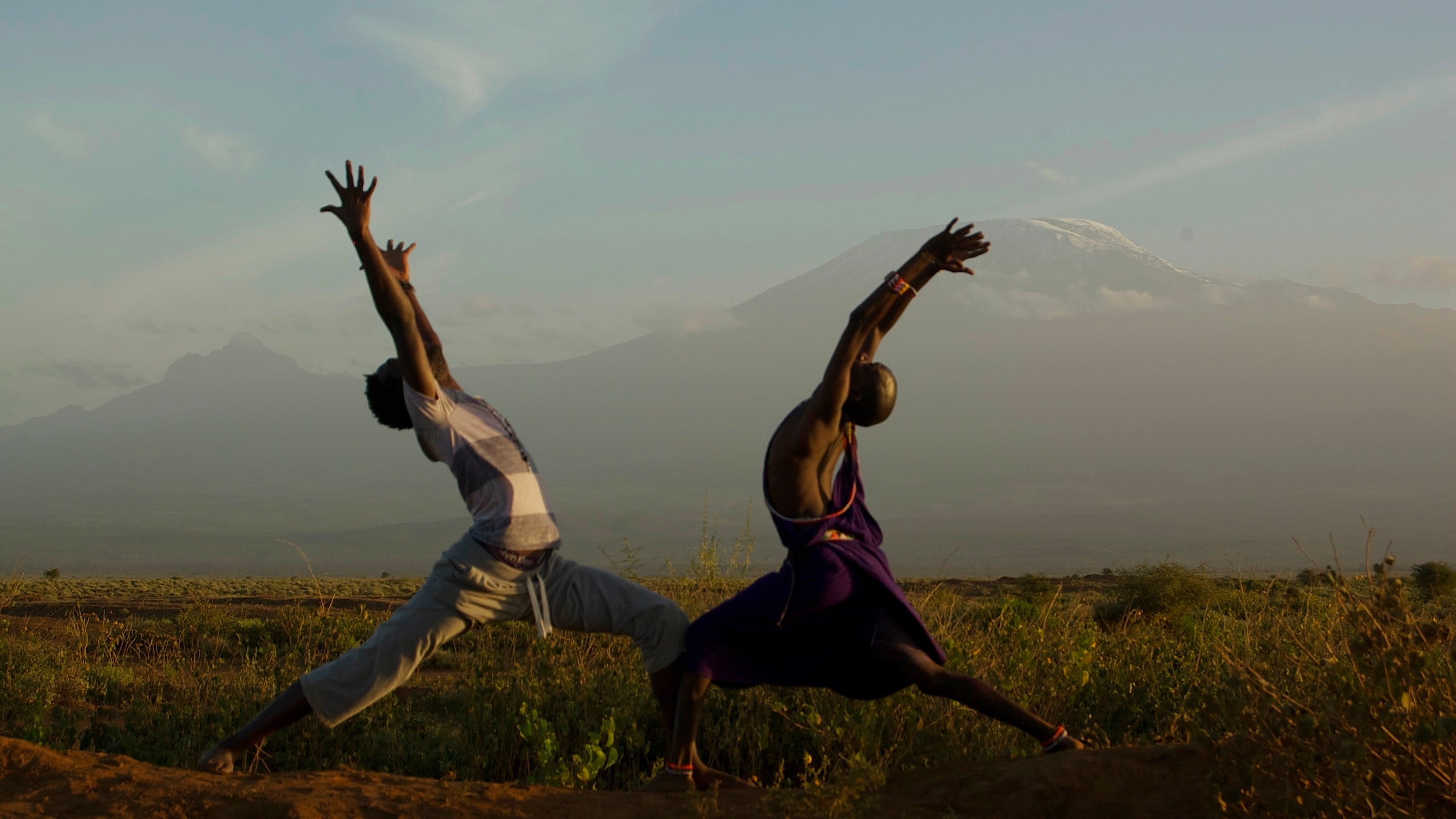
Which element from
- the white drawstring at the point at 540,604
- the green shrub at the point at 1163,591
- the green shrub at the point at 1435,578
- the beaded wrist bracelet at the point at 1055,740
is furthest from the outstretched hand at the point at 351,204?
the green shrub at the point at 1435,578

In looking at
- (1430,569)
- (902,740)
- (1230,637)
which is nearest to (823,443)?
(902,740)

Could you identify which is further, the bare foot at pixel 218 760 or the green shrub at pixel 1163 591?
the green shrub at pixel 1163 591

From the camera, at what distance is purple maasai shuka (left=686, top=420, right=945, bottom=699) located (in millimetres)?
4051

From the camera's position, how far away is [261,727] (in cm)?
412

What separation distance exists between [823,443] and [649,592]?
97 cm

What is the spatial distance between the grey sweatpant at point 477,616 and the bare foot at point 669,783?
40cm

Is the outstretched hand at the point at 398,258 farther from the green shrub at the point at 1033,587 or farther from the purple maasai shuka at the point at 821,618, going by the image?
the green shrub at the point at 1033,587

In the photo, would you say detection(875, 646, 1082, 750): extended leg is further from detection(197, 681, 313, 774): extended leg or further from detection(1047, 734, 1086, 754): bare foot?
detection(197, 681, 313, 774): extended leg

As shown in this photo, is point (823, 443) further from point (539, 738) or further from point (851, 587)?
point (539, 738)

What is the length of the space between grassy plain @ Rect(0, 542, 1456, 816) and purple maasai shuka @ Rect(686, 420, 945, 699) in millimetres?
378

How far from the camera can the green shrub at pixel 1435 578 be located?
2188 cm

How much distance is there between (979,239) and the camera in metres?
4.28

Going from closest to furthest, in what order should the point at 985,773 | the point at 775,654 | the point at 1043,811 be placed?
the point at 1043,811
the point at 985,773
the point at 775,654

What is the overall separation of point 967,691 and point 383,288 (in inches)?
101
